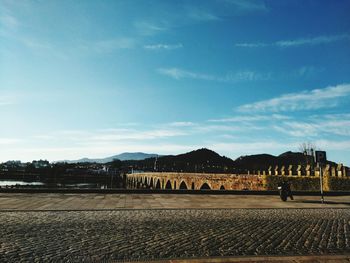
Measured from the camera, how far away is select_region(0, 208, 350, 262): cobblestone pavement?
16.4 feet

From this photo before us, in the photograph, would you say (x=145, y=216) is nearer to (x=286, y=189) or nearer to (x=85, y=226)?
(x=85, y=226)

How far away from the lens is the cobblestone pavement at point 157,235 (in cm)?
A: 500

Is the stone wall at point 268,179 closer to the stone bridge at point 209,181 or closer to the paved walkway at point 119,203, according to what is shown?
the stone bridge at point 209,181

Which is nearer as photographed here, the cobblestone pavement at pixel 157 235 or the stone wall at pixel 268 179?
the cobblestone pavement at pixel 157 235

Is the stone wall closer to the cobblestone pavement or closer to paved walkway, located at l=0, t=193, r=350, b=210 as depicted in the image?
paved walkway, located at l=0, t=193, r=350, b=210

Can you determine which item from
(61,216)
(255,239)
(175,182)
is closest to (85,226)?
(61,216)

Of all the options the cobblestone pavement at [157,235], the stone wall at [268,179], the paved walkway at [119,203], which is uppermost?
the stone wall at [268,179]

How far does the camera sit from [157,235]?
6.44 meters

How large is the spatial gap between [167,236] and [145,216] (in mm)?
2943

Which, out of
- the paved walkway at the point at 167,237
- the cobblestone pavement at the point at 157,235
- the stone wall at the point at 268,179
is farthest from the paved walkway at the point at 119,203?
the stone wall at the point at 268,179

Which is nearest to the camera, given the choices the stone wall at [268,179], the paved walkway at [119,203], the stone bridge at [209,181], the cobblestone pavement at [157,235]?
the cobblestone pavement at [157,235]

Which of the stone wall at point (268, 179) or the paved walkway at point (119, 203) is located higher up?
the stone wall at point (268, 179)

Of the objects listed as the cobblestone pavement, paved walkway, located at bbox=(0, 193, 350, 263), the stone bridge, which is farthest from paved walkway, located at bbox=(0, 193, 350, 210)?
the stone bridge

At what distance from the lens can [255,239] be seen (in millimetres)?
6203
